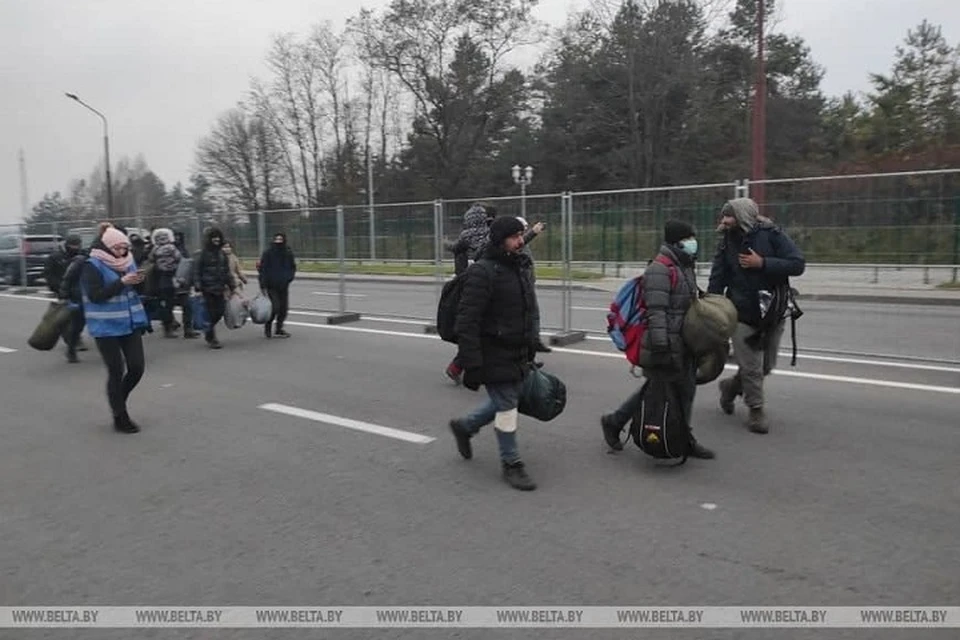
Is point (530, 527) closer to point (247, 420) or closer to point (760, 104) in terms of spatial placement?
point (247, 420)

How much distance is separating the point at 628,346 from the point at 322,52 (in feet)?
161

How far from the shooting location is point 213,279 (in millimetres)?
11266

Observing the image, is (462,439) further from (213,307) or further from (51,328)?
(213,307)

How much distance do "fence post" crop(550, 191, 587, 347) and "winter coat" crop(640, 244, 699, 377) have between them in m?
5.45

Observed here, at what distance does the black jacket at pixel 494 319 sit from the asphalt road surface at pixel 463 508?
784 mm

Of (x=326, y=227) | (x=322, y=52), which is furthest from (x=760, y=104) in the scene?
(x=322, y=52)

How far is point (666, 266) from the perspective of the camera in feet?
17.4

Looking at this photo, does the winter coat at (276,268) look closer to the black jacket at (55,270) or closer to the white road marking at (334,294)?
the black jacket at (55,270)

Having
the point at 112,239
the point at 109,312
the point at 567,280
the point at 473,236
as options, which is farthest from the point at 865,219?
the point at 109,312

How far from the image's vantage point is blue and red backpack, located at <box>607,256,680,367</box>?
17.4 feet

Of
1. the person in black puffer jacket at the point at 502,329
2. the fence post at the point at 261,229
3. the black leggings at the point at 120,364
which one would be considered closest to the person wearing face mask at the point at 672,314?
the person in black puffer jacket at the point at 502,329

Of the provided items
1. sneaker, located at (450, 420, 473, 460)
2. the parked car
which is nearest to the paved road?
sneaker, located at (450, 420, 473, 460)

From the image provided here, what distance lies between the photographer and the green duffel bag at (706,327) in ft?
17.2

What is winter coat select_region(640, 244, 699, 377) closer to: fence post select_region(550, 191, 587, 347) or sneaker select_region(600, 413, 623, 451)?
sneaker select_region(600, 413, 623, 451)
